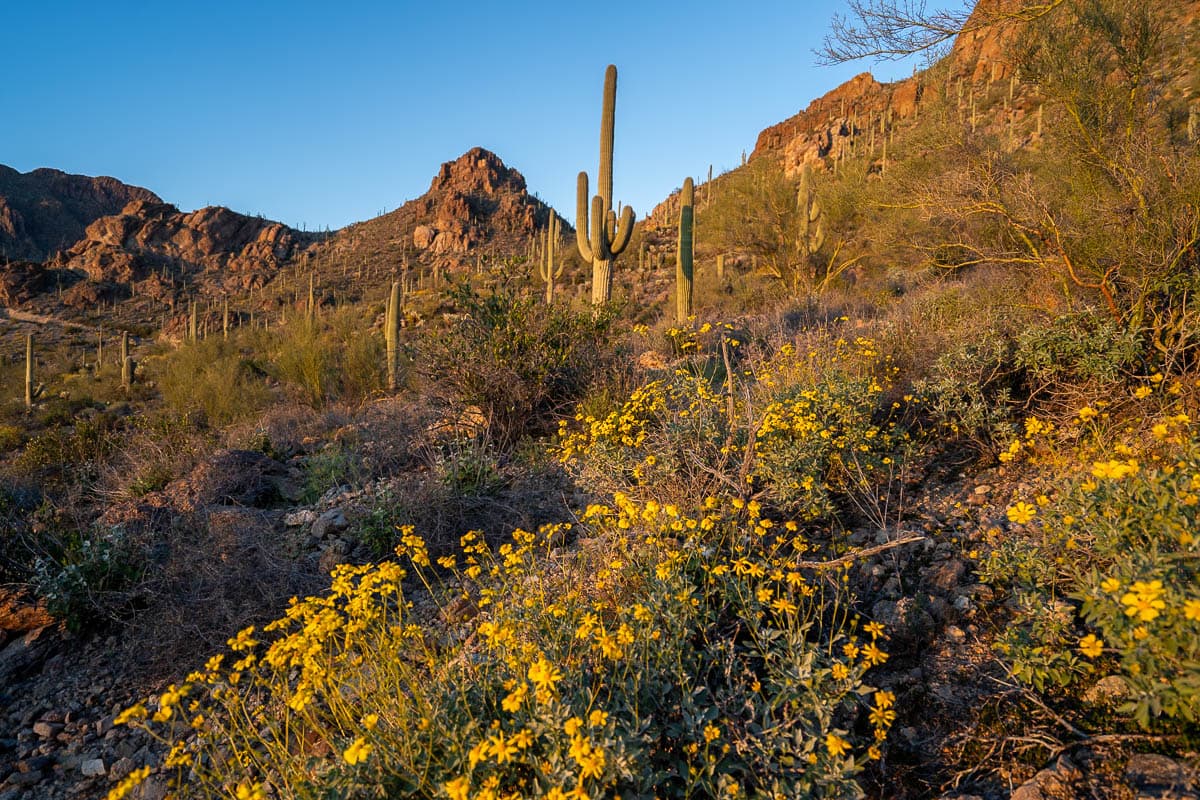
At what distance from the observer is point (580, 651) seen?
7.32ft

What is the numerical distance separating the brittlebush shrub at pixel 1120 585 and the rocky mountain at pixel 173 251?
45791 millimetres

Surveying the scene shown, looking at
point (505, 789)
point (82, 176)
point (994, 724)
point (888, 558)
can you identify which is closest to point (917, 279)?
point (888, 558)

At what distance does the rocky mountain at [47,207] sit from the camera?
173 feet

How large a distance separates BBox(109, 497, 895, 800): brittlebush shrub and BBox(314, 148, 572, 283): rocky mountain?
117 ft

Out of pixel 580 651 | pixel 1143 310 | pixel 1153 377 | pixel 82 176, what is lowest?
pixel 580 651

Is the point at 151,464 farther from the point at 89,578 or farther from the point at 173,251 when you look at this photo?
the point at 173,251

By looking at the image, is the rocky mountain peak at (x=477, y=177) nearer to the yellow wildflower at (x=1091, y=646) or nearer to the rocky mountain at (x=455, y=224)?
the rocky mountain at (x=455, y=224)

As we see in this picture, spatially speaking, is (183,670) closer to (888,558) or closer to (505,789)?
(505,789)

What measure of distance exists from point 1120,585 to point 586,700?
1.62 metres

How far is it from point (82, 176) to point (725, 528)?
94.5 metres

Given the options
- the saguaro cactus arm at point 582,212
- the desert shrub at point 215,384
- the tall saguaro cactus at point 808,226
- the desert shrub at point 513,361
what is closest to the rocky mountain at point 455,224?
the desert shrub at point 215,384

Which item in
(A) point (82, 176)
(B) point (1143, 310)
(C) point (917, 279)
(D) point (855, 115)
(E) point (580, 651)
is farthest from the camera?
(A) point (82, 176)

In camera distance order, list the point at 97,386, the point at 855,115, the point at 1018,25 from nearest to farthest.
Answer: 1. the point at 1018,25
2. the point at 97,386
3. the point at 855,115

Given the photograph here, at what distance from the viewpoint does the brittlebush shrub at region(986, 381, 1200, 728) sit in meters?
1.66
